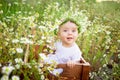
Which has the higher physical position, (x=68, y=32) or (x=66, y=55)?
(x=68, y=32)

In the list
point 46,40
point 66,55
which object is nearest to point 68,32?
point 66,55

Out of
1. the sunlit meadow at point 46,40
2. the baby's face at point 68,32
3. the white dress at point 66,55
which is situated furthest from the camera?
the white dress at point 66,55

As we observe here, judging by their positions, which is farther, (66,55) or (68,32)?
(66,55)

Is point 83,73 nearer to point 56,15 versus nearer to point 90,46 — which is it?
point 90,46

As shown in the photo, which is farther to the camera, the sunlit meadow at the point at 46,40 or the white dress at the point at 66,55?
the white dress at the point at 66,55

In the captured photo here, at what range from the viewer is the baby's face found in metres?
2.94

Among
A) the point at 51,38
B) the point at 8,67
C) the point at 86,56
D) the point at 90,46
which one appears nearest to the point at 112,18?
the point at 90,46

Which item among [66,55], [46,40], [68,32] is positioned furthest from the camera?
[46,40]

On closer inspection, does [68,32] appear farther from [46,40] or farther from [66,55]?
[46,40]

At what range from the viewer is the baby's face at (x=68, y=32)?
116 inches

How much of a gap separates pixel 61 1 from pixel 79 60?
372cm

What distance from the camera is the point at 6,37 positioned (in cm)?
309

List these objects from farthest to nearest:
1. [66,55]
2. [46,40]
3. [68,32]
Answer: [46,40] < [66,55] < [68,32]

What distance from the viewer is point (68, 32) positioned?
2943 mm
